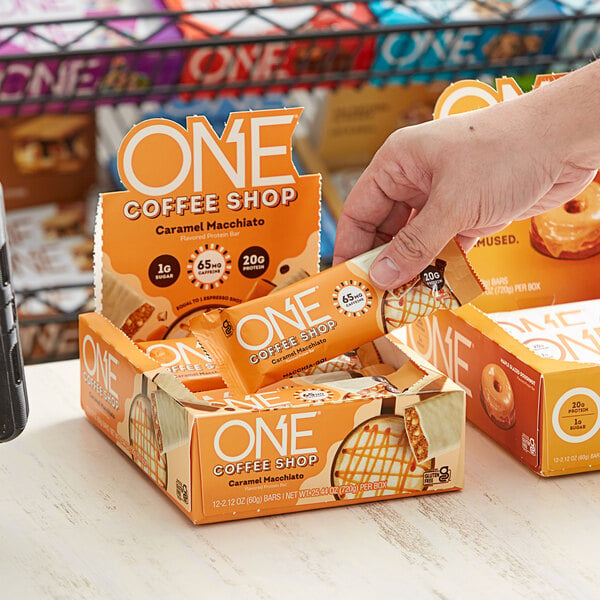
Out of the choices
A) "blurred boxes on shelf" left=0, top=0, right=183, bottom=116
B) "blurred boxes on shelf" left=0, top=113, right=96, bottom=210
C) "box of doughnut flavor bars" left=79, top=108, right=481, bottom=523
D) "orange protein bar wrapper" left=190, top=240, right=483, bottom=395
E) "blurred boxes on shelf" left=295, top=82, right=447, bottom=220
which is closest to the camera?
"box of doughnut flavor bars" left=79, top=108, right=481, bottom=523

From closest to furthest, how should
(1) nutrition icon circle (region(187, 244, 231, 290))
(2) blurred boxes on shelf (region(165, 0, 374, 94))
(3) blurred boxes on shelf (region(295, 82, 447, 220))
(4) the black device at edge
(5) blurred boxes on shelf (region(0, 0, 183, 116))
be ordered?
(4) the black device at edge, (1) nutrition icon circle (region(187, 244, 231, 290)), (5) blurred boxes on shelf (region(0, 0, 183, 116)), (2) blurred boxes on shelf (region(165, 0, 374, 94)), (3) blurred boxes on shelf (region(295, 82, 447, 220))

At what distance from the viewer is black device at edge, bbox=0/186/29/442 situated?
1010 mm

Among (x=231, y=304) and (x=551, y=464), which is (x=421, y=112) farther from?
(x=551, y=464)

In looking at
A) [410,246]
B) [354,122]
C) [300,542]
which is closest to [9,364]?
[300,542]

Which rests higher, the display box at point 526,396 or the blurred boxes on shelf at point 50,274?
the display box at point 526,396

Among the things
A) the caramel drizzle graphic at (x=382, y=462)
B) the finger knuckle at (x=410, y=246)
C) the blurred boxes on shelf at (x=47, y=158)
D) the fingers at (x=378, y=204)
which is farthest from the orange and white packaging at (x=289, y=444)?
the blurred boxes on shelf at (x=47, y=158)

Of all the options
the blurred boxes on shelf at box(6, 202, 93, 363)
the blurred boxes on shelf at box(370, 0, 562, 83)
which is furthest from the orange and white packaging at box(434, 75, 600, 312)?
the blurred boxes on shelf at box(6, 202, 93, 363)

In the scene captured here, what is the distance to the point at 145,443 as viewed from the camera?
3.90 feet

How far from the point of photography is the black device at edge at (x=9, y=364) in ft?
3.31

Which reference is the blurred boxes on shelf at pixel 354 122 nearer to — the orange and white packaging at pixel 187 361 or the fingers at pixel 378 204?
the fingers at pixel 378 204

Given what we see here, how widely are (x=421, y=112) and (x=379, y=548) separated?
146cm

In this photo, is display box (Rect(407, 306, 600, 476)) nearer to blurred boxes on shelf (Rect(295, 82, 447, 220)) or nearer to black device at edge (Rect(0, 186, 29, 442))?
black device at edge (Rect(0, 186, 29, 442))

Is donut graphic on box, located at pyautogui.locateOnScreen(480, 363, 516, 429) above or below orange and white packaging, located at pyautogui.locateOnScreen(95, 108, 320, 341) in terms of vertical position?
below

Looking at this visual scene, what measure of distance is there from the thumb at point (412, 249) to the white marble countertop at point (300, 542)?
0.74ft
